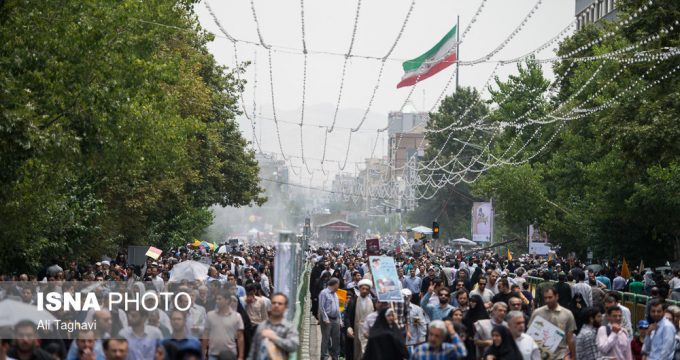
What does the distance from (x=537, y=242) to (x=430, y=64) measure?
32.8m

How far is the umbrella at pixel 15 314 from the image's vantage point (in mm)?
12320

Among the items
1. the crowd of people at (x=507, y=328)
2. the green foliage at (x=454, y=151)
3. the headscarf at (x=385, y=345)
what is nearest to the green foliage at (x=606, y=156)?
the crowd of people at (x=507, y=328)

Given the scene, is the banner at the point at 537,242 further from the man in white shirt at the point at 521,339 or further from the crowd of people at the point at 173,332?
the man in white shirt at the point at 521,339

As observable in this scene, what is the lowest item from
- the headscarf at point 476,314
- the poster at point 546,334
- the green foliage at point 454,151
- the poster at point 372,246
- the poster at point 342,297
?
the poster at point 546,334

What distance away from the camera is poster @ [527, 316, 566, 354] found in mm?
15023

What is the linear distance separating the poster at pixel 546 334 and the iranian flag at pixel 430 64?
71.4 feet

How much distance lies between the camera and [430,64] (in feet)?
124

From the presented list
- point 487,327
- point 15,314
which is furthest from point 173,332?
point 487,327

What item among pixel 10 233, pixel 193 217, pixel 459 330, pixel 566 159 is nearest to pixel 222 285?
pixel 459 330

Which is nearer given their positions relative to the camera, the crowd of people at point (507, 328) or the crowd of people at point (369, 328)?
the crowd of people at point (369, 328)

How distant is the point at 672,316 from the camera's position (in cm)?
1669

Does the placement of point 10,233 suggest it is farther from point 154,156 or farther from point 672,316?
point 672,316

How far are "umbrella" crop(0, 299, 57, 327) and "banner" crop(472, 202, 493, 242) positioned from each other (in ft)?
184

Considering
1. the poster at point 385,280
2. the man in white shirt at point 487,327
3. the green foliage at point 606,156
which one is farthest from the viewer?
the green foliage at point 606,156
